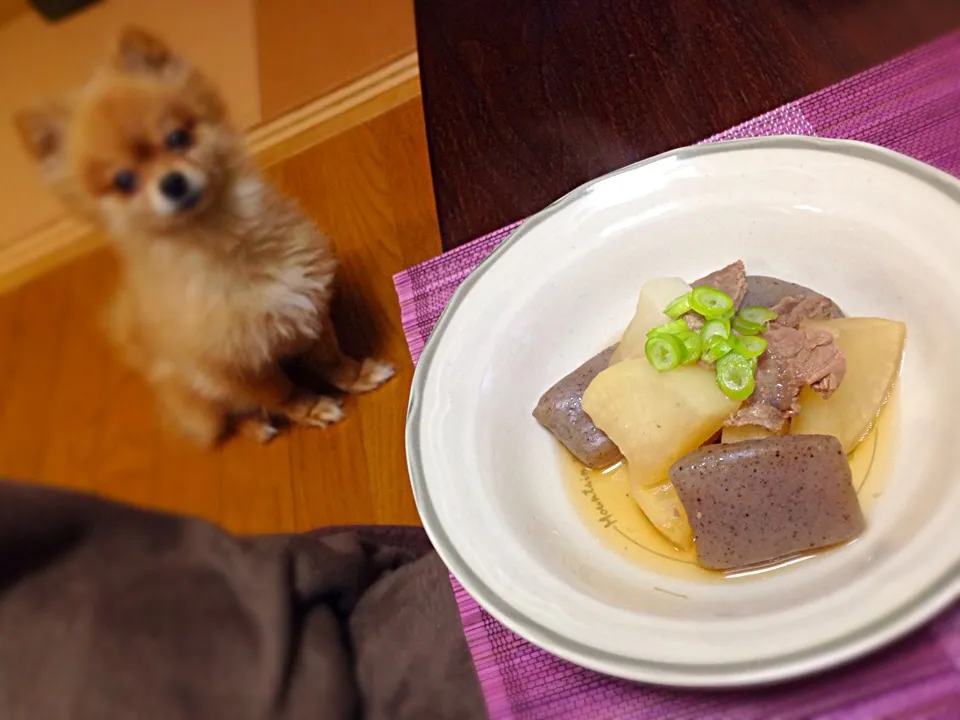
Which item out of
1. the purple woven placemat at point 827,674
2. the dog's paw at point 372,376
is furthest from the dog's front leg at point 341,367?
the purple woven placemat at point 827,674

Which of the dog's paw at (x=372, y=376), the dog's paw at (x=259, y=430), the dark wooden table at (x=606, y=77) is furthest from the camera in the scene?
the dog's paw at (x=372, y=376)

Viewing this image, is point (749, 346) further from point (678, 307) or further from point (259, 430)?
point (259, 430)

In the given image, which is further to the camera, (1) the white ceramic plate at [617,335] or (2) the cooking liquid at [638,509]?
(2) the cooking liquid at [638,509]

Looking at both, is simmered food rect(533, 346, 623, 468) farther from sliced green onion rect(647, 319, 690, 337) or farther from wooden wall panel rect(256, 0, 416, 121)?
wooden wall panel rect(256, 0, 416, 121)

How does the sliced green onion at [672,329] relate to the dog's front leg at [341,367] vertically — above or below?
above

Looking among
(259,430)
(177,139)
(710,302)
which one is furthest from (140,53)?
(710,302)

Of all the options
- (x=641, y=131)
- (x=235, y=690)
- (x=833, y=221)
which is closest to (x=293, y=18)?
(x=641, y=131)

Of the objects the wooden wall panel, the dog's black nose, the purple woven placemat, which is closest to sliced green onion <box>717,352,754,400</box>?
the purple woven placemat

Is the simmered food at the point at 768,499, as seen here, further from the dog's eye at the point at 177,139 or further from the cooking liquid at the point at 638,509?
the dog's eye at the point at 177,139
